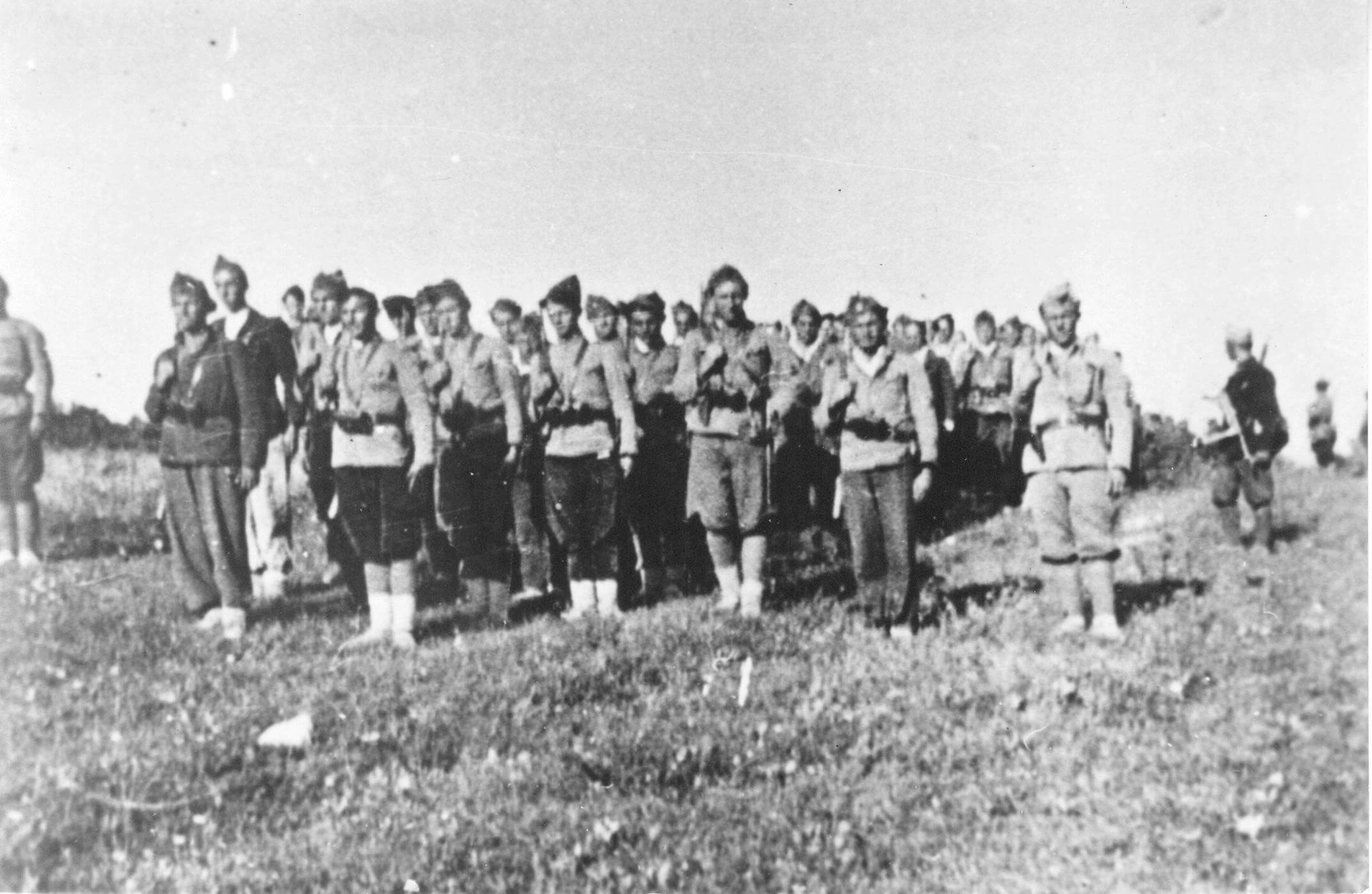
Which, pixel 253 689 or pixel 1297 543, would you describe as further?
→ pixel 1297 543

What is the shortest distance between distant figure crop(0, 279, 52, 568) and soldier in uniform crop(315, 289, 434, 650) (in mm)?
2712

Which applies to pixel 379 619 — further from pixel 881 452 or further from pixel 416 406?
pixel 881 452

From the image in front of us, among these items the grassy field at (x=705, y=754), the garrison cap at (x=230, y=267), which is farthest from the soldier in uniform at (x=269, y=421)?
the grassy field at (x=705, y=754)

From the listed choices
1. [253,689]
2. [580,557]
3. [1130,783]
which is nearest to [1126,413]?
[1130,783]

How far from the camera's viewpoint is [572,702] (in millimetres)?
5809

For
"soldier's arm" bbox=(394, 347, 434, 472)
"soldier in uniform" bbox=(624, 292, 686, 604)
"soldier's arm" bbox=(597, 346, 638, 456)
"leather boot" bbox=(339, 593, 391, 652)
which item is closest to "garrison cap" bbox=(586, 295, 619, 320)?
"soldier's arm" bbox=(597, 346, 638, 456)

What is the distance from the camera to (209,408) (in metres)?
7.15

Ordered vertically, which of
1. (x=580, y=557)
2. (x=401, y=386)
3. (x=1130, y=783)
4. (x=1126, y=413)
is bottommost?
(x=1130, y=783)

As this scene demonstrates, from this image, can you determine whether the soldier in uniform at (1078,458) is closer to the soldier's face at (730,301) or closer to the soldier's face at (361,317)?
the soldier's face at (730,301)

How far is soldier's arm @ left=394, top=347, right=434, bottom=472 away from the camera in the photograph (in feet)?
22.5

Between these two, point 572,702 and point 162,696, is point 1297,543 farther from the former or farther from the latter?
point 162,696

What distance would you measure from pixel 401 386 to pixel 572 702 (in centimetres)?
233

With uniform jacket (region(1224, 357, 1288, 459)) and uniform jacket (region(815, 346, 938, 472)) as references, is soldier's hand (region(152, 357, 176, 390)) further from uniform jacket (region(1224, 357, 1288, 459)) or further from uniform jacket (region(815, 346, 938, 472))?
uniform jacket (region(1224, 357, 1288, 459))

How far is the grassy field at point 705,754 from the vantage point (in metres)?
4.27
